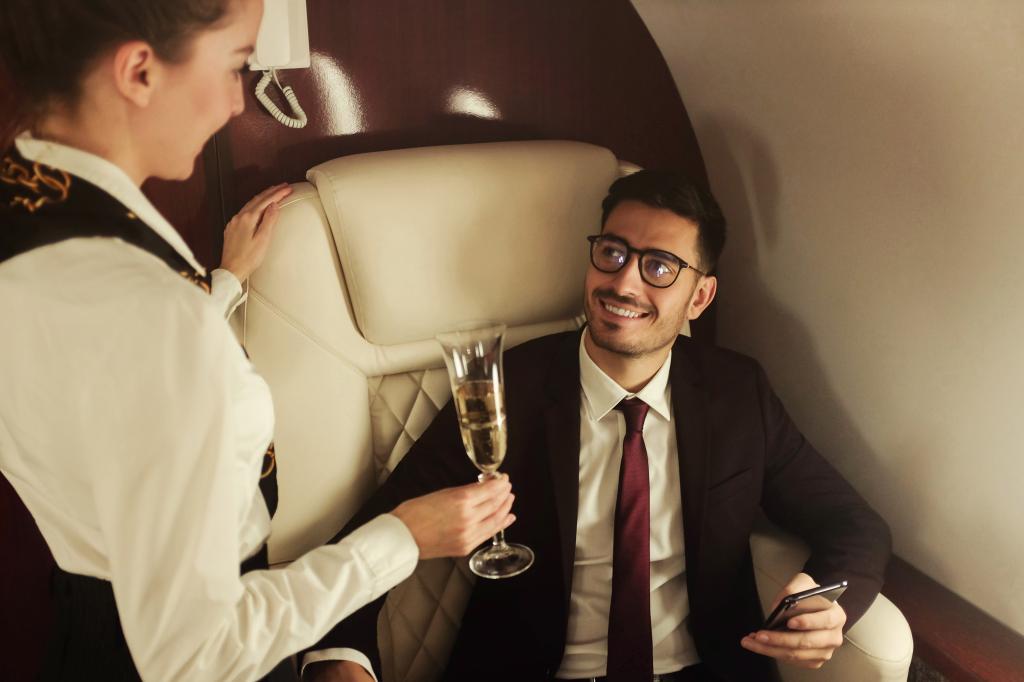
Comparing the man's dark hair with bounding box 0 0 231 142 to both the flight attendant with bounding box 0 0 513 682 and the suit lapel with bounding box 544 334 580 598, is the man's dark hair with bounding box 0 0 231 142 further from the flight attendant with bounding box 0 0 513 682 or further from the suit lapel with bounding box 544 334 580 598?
the suit lapel with bounding box 544 334 580 598

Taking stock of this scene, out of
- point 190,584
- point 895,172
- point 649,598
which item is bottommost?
point 649,598

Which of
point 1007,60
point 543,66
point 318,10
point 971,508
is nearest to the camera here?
point 1007,60

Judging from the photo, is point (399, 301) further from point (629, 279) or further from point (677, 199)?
point (677, 199)

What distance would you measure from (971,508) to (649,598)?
62 centimetres

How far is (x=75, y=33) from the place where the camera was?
82 cm

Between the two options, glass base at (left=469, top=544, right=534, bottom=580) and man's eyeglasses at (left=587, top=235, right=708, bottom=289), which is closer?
glass base at (left=469, top=544, right=534, bottom=580)

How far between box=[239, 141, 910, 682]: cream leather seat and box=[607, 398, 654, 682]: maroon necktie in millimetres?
265

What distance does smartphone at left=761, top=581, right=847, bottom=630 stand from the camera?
1.34 metres

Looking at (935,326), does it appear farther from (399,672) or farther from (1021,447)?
(399,672)

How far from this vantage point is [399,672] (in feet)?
5.31

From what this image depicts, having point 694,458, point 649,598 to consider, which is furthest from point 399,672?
point 694,458

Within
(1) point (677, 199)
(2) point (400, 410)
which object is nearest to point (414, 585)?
(2) point (400, 410)

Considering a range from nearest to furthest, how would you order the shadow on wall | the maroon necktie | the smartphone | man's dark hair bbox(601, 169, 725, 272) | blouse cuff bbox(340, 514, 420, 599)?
blouse cuff bbox(340, 514, 420, 599) → the smartphone → the maroon necktie → man's dark hair bbox(601, 169, 725, 272) → the shadow on wall

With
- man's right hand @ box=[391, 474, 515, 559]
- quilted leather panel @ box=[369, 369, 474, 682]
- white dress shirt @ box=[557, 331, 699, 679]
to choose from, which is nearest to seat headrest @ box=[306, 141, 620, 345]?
quilted leather panel @ box=[369, 369, 474, 682]
